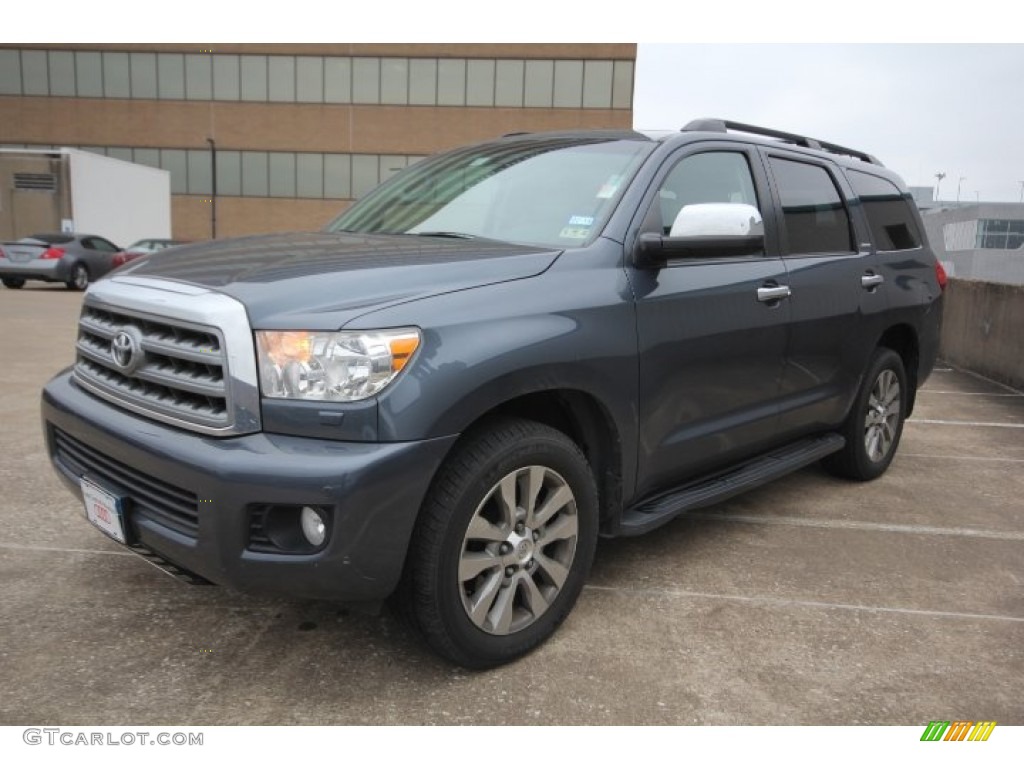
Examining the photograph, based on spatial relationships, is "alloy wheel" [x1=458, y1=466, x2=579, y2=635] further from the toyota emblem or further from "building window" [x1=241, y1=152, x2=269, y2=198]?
"building window" [x1=241, y1=152, x2=269, y2=198]

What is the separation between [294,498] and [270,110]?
1749 inches

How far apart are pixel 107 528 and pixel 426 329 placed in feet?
4.12

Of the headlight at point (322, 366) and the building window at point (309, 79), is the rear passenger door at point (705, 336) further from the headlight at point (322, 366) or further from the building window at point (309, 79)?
the building window at point (309, 79)

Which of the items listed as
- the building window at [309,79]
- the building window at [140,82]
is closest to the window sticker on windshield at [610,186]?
the building window at [309,79]

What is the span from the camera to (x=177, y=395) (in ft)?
8.24

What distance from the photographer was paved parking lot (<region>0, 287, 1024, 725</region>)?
2.53 m

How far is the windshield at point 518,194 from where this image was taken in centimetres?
320

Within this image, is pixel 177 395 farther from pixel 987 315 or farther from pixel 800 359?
pixel 987 315

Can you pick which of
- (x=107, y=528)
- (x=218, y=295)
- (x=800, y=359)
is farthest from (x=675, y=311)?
(x=107, y=528)

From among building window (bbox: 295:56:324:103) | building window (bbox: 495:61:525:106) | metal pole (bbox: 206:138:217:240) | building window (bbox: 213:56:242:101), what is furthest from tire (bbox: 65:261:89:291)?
building window (bbox: 213:56:242:101)

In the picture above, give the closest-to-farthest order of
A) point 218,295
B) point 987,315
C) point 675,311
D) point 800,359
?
point 218,295
point 675,311
point 800,359
point 987,315

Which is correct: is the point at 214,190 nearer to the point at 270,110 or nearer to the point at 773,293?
the point at 270,110

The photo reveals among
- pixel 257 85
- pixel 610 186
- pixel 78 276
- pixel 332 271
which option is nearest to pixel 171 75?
pixel 257 85

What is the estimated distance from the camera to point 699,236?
3045 mm
